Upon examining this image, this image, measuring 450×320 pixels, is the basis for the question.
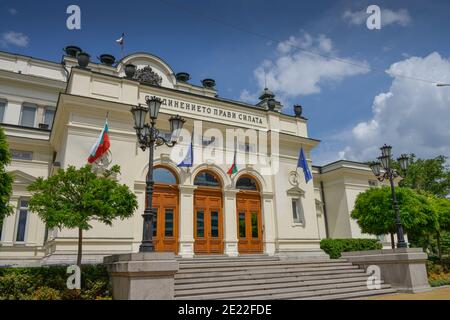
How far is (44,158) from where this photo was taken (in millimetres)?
17422

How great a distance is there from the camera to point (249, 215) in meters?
17.4

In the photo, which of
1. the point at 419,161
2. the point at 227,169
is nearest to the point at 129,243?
the point at 227,169

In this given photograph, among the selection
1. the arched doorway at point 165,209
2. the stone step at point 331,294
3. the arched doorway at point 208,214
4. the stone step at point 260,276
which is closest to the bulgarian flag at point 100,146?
the arched doorway at point 165,209

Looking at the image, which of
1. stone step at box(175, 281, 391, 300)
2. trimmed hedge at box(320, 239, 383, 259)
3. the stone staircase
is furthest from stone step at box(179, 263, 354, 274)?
trimmed hedge at box(320, 239, 383, 259)

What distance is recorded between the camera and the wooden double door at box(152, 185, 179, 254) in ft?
48.5

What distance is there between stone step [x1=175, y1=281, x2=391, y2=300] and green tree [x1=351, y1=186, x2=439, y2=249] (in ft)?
17.1

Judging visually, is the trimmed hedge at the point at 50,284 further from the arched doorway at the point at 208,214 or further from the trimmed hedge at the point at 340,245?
the trimmed hedge at the point at 340,245

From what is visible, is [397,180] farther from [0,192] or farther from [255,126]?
[0,192]

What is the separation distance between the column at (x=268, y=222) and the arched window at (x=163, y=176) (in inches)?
190

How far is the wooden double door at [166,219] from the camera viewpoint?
1479 cm

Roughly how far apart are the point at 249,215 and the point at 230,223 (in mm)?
1247

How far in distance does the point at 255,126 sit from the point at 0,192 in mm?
12107

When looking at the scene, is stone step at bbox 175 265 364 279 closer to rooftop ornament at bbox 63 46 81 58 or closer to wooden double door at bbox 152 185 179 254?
wooden double door at bbox 152 185 179 254
